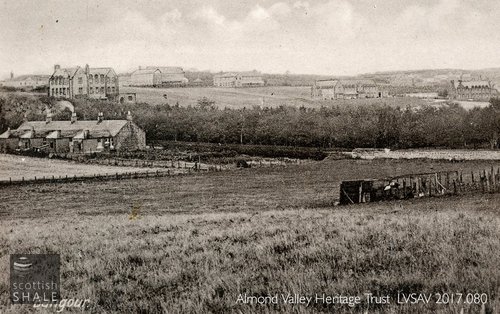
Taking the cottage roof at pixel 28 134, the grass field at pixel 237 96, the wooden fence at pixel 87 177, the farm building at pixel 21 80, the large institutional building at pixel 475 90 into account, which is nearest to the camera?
the farm building at pixel 21 80

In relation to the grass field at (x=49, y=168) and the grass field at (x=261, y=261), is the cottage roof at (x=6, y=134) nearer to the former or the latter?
the grass field at (x=49, y=168)

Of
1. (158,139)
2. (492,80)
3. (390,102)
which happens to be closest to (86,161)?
(158,139)

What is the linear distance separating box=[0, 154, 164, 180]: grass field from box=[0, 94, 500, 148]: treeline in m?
3.14

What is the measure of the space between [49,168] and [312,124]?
21.6m

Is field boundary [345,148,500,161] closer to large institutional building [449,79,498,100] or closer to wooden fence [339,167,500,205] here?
large institutional building [449,79,498,100]

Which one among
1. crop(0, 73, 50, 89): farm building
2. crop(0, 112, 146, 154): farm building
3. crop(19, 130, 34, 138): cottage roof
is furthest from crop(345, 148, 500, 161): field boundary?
crop(19, 130, 34, 138): cottage roof

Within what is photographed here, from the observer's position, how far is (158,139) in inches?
2064

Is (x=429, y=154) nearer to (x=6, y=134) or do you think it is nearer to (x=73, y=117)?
(x=6, y=134)

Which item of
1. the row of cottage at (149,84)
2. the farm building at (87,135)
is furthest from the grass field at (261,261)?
the farm building at (87,135)

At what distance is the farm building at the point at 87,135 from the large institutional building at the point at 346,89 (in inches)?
890

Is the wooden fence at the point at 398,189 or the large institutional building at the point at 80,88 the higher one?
the large institutional building at the point at 80,88

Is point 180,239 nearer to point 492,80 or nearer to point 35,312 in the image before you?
point 35,312

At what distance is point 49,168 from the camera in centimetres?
3597

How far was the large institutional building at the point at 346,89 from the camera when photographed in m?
44.3
